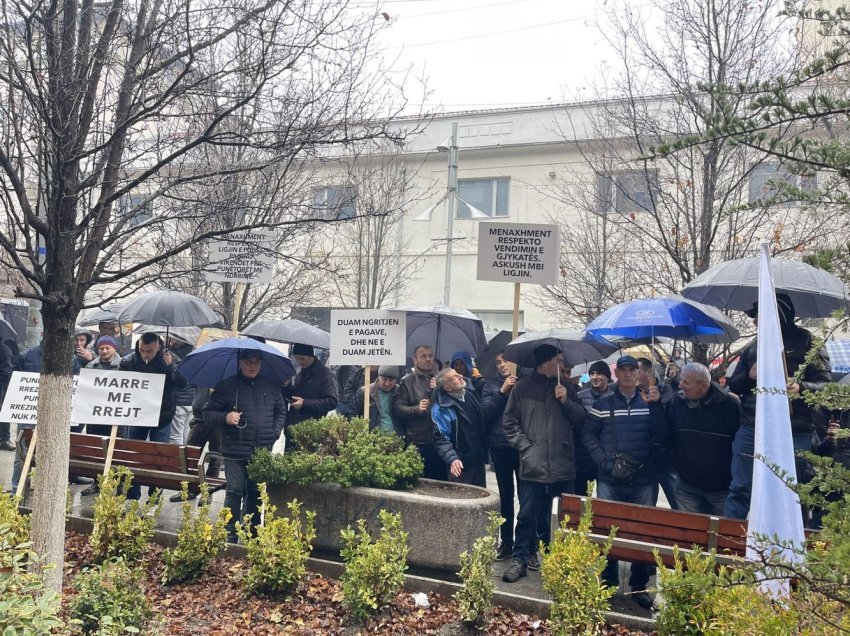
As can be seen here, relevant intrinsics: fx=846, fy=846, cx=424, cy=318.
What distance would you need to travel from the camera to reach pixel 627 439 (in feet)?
23.4

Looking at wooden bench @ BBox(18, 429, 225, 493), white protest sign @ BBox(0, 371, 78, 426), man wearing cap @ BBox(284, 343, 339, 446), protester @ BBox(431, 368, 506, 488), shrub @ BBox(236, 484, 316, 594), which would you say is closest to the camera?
shrub @ BBox(236, 484, 316, 594)

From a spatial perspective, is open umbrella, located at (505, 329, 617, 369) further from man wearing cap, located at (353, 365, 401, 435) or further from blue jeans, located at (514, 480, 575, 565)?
man wearing cap, located at (353, 365, 401, 435)

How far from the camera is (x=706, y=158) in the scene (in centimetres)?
998

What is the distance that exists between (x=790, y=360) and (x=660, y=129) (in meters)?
4.85

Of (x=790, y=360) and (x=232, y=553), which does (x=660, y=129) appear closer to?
(x=790, y=360)

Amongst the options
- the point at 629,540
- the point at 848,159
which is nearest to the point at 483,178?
the point at 629,540

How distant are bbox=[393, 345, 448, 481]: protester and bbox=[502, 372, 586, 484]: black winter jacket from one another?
102 centimetres

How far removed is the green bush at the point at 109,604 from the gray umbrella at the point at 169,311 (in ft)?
17.8

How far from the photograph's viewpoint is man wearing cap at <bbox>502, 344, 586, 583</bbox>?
7.29 meters

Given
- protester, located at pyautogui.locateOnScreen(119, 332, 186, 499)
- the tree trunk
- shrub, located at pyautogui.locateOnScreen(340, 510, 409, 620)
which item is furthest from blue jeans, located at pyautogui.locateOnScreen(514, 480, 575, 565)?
protester, located at pyautogui.locateOnScreen(119, 332, 186, 499)

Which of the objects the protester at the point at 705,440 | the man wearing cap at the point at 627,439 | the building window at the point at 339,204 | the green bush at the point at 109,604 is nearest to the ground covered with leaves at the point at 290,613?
the green bush at the point at 109,604

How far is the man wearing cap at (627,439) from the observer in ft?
23.4

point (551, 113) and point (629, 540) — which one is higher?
point (551, 113)

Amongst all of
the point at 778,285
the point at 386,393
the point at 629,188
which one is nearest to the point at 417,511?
the point at 386,393
